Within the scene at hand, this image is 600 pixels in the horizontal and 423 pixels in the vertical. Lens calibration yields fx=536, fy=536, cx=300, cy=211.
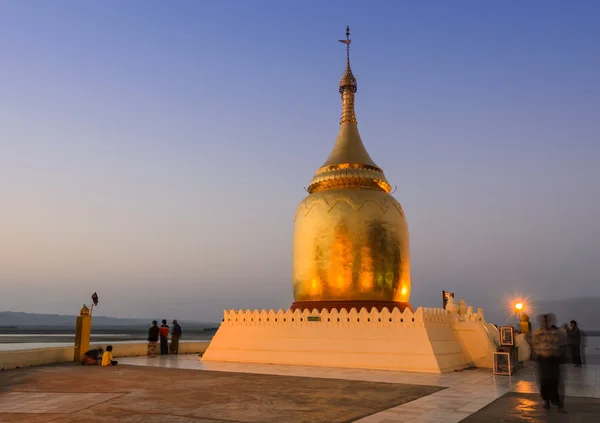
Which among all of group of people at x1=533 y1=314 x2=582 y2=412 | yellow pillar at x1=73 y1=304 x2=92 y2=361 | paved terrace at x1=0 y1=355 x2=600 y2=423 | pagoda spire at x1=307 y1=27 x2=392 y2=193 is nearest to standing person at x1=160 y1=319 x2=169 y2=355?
yellow pillar at x1=73 y1=304 x2=92 y2=361

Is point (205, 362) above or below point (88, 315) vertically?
below

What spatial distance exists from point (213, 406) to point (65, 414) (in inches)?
106

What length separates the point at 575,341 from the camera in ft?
69.9

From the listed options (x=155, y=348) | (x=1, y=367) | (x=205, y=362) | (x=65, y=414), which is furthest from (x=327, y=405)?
(x=155, y=348)

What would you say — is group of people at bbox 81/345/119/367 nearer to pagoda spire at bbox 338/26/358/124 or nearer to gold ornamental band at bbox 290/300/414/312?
gold ornamental band at bbox 290/300/414/312

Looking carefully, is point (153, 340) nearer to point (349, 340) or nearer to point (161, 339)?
point (161, 339)

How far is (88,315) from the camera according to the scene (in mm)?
22297

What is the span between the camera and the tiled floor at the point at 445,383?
32.2 ft

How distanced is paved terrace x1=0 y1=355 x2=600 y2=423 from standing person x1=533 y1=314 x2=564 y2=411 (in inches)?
13.8

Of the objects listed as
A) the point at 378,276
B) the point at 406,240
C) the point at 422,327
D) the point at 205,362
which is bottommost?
the point at 205,362

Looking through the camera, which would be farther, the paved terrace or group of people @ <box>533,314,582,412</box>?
group of people @ <box>533,314,582,412</box>

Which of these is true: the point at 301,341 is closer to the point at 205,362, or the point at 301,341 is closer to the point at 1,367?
the point at 205,362

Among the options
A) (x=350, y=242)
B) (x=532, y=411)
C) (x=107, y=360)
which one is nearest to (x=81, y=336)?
(x=107, y=360)

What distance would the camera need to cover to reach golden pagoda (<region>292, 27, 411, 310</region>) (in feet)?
84.1
